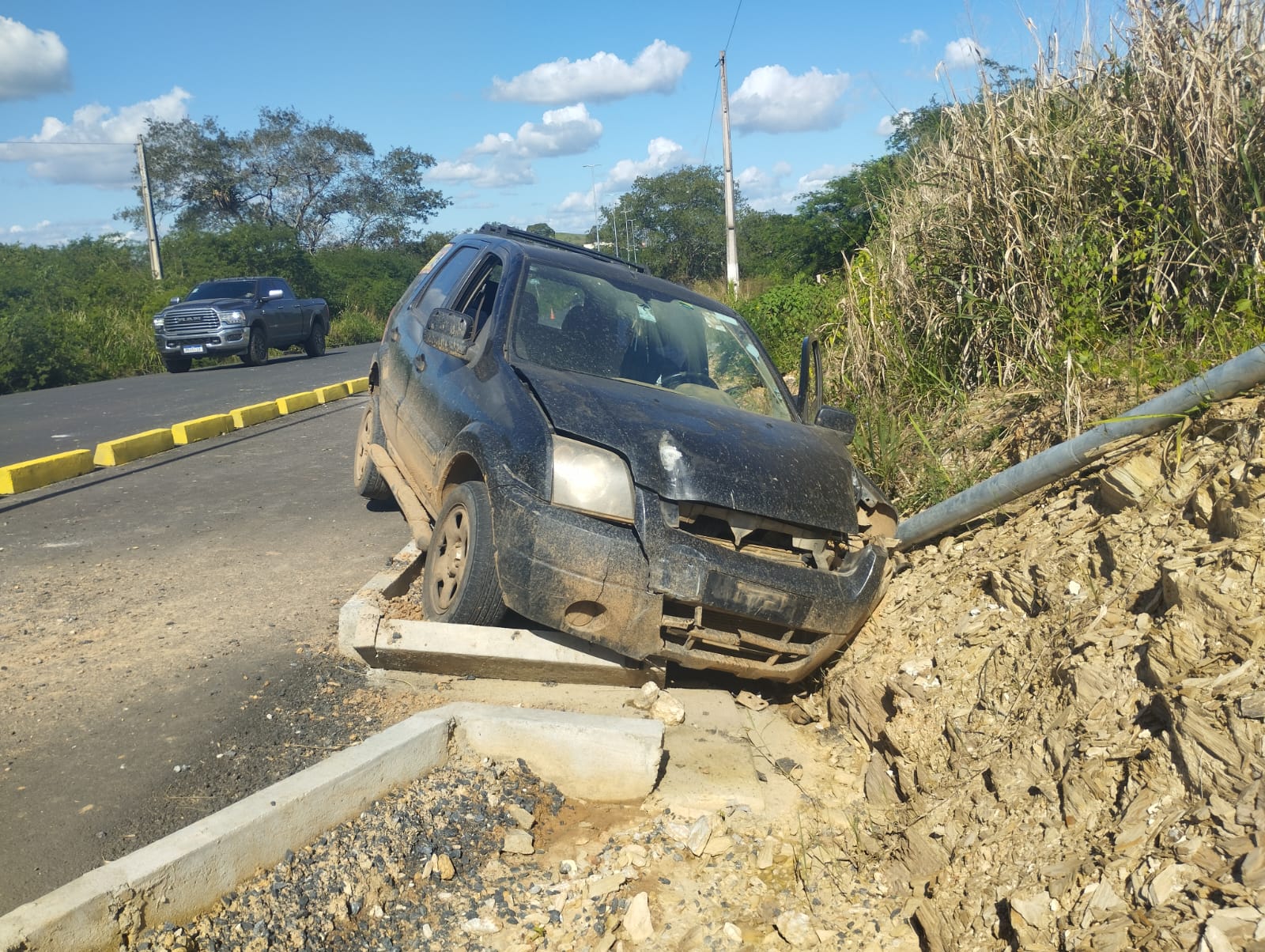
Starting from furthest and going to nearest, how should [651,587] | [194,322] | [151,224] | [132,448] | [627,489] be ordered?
[151,224]
[194,322]
[132,448]
[627,489]
[651,587]

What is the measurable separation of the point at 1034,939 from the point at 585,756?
1.66 metres

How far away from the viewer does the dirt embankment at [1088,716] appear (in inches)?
108

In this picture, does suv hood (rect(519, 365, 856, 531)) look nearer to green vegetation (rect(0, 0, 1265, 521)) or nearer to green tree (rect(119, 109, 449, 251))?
green vegetation (rect(0, 0, 1265, 521))

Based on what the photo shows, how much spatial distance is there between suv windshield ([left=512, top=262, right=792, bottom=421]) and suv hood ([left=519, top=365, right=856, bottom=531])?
27 centimetres

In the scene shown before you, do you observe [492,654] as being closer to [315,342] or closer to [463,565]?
[463,565]

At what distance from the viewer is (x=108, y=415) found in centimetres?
1298

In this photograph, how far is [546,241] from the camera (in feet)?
21.2

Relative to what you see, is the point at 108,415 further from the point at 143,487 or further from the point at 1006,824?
the point at 1006,824

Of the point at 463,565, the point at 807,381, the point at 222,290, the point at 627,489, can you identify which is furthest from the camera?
the point at 222,290

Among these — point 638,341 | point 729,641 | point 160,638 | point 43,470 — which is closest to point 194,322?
point 43,470

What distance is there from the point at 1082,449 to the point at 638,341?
224 cm

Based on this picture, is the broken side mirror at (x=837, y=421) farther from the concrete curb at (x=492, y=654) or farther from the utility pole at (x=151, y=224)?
the utility pole at (x=151, y=224)

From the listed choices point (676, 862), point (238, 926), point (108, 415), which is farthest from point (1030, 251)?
point (108, 415)

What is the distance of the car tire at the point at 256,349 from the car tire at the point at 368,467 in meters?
14.8
